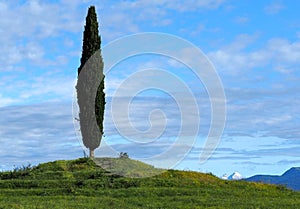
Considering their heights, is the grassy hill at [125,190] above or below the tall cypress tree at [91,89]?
below

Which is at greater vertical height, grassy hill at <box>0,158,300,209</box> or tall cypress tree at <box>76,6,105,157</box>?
tall cypress tree at <box>76,6,105,157</box>

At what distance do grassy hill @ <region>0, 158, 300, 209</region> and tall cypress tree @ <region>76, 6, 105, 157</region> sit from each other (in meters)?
3.47

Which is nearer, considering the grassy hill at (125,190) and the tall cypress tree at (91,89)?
the grassy hill at (125,190)

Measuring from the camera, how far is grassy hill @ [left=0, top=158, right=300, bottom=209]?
74.7 feet

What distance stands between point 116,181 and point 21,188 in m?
5.73

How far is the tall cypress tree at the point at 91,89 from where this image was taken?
135 feet

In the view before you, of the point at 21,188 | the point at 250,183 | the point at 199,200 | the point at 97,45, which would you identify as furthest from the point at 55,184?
the point at 97,45

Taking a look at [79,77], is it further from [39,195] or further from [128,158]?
[39,195]

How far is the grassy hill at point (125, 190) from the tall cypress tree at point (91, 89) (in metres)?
3.47

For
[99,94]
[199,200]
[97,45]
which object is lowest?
[199,200]

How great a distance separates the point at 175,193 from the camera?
2619 cm

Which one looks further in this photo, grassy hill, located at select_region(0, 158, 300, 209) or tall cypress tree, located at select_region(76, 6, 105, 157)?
tall cypress tree, located at select_region(76, 6, 105, 157)

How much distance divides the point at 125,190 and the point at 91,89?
53.7ft

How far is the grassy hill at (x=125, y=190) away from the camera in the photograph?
22.8 metres
